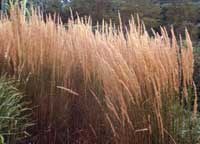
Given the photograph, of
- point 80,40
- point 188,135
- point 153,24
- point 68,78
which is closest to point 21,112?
point 68,78

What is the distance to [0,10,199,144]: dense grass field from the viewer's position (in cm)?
312

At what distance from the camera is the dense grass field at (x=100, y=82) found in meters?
3.12

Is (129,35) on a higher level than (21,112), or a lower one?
higher

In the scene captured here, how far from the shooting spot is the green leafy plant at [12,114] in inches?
132

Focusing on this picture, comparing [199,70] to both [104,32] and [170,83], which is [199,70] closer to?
[104,32]

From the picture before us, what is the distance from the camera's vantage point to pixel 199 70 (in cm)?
589

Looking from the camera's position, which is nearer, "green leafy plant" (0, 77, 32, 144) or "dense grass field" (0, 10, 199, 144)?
"dense grass field" (0, 10, 199, 144)

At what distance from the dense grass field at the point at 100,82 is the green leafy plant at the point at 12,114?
0.05 m

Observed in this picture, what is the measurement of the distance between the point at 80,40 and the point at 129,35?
52 cm

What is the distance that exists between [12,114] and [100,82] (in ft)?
2.12

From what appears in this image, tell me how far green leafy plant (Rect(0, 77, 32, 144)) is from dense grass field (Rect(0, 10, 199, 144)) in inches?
2.1

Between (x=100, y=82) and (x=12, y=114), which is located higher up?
(x=100, y=82)

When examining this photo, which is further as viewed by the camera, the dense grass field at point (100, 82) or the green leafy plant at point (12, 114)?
the green leafy plant at point (12, 114)

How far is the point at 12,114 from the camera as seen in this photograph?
11.3ft
